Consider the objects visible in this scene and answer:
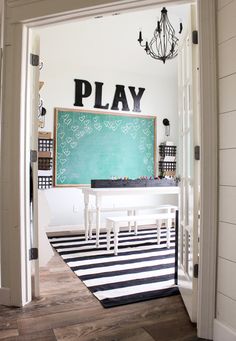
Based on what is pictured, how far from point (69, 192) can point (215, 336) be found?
3.42m

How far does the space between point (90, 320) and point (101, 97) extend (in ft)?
12.4

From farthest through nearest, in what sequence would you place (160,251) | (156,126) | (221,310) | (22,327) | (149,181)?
1. (156,126)
2. (149,181)
3. (160,251)
4. (22,327)
5. (221,310)

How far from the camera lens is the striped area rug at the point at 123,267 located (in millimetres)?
2318

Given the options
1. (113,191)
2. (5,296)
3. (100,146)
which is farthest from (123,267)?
(100,146)

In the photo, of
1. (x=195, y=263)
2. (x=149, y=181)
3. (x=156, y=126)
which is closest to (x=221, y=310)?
(x=195, y=263)

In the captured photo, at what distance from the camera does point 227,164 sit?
157cm

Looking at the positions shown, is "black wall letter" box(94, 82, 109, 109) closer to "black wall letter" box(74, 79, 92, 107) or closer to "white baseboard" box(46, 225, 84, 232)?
"black wall letter" box(74, 79, 92, 107)

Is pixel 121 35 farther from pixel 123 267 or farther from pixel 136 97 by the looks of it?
pixel 123 267

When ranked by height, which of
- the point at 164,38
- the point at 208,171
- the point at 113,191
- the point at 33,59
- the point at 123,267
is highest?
the point at 164,38

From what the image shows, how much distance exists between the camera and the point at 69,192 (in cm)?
472

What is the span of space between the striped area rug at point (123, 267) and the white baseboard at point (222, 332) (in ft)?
2.22

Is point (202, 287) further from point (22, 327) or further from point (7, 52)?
point (7, 52)

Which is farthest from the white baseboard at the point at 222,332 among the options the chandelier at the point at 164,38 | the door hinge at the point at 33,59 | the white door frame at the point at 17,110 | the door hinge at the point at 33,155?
the chandelier at the point at 164,38

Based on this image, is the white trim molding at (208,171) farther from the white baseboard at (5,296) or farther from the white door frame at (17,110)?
the white baseboard at (5,296)
